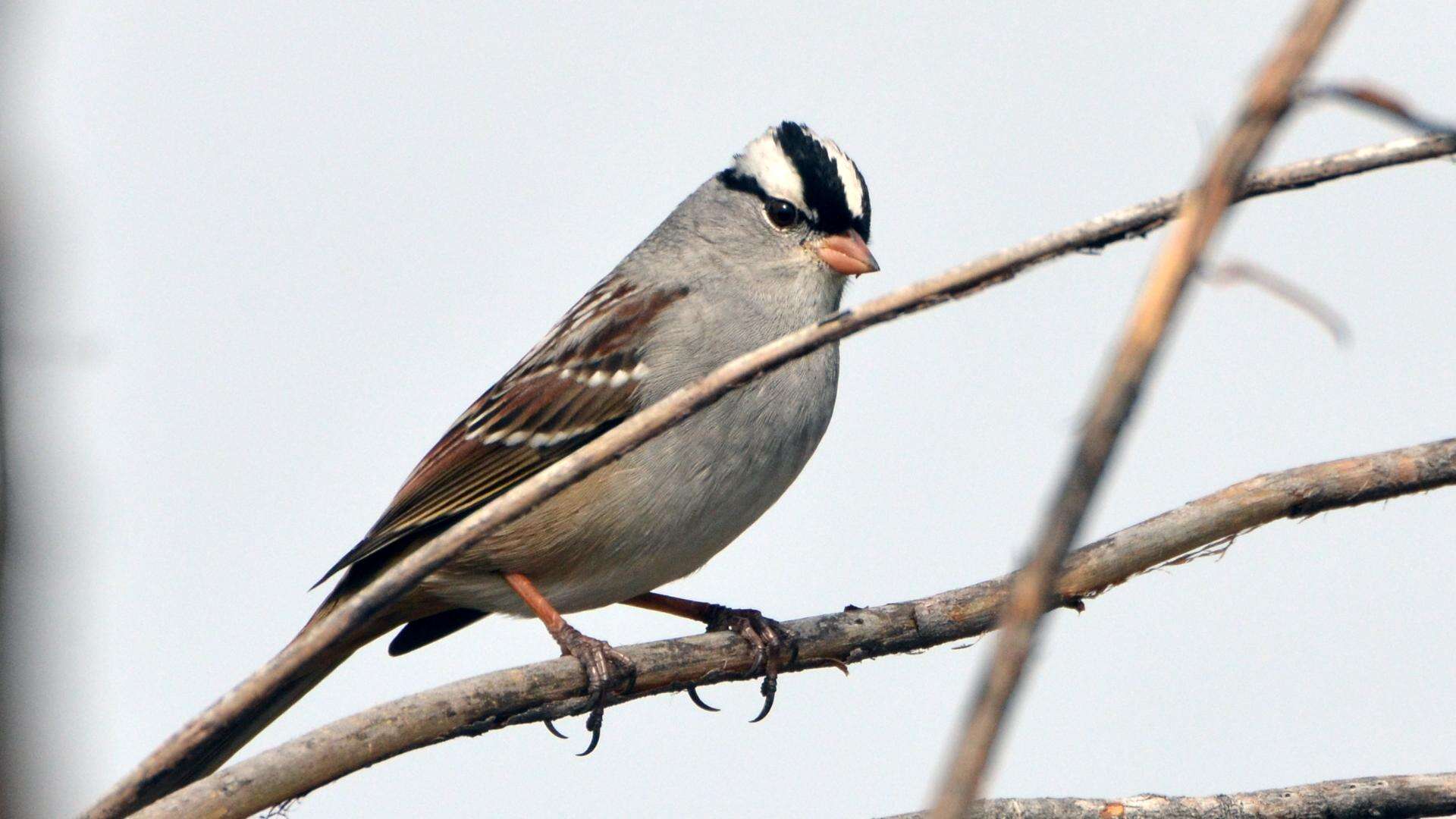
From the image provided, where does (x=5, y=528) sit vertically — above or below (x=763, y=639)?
below

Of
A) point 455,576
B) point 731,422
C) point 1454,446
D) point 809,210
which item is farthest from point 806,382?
point 1454,446

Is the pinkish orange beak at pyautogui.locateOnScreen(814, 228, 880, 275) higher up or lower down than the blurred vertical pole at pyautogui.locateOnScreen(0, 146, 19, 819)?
higher up

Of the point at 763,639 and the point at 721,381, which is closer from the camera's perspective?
the point at 721,381

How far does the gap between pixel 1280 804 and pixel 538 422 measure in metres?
3.14

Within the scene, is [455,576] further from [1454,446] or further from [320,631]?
[1454,446]

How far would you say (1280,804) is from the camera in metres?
2.66

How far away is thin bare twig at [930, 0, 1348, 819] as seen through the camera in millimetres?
1079

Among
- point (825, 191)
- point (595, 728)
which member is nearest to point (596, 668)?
point (595, 728)

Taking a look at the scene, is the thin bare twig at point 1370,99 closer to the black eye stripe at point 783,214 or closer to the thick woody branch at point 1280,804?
the thick woody branch at point 1280,804

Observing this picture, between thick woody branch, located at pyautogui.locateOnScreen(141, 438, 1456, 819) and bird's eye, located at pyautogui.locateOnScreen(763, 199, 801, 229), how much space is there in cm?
199

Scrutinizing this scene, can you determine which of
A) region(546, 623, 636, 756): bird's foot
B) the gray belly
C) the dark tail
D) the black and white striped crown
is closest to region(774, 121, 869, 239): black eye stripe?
the black and white striped crown

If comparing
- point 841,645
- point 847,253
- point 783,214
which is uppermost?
point 783,214

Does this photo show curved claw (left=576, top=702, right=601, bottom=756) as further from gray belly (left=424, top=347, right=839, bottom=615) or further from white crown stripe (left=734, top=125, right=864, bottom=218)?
white crown stripe (left=734, top=125, right=864, bottom=218)

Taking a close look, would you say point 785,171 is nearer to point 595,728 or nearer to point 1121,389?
point 595,728
